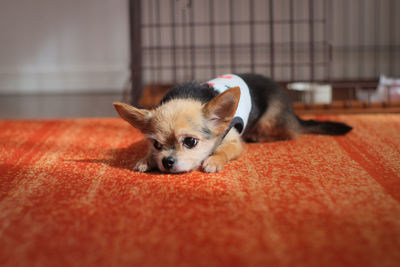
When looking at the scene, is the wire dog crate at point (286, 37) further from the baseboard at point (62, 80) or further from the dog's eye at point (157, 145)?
the dog's eye at point (157, 145)

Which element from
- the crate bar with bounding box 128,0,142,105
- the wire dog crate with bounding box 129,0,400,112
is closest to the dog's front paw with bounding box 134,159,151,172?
the crate bar with bounding box 128,0,142,105

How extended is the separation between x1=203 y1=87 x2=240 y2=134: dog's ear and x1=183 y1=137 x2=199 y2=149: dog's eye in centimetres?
13

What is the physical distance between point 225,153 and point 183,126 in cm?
31

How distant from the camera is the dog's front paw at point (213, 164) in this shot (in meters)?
1.89

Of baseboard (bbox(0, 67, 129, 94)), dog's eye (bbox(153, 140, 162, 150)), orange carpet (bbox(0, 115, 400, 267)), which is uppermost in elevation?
baseboard (bbox(0, 67, 129, 94))

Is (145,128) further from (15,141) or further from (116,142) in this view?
(15,141)

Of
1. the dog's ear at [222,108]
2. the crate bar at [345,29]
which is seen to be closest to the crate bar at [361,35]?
the crate bar at [345,29]

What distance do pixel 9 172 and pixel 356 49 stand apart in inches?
164

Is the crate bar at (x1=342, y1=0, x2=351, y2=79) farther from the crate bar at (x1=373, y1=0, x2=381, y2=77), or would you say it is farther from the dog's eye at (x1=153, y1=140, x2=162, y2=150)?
the dog's eye at (x1=153, y1=140, x2=162, y2=150)

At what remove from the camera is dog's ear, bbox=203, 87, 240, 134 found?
6.06ft

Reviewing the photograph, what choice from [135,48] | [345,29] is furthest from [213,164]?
[345,29]

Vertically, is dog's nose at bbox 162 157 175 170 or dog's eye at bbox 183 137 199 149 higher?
dog's eye at bbox 183 137 199 149

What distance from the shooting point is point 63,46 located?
5262 mm

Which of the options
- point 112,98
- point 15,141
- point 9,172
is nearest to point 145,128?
point 9,172
